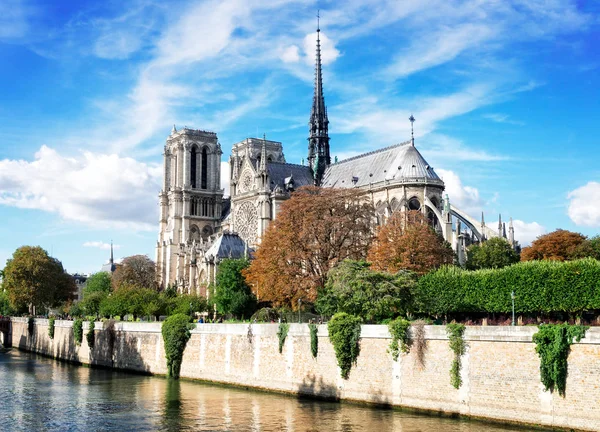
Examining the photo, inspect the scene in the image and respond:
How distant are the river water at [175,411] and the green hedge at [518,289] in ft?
35.0

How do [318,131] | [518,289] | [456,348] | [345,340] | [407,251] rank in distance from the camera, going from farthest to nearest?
[318,131], [407,251], [518,289], [345,340], [456,348]

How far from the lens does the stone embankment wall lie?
24.8 metres

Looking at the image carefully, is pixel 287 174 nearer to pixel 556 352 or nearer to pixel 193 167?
pixel 193 167

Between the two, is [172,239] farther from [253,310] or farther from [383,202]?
[253,310]

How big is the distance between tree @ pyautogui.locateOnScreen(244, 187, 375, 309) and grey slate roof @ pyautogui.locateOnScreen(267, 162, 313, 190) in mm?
41147

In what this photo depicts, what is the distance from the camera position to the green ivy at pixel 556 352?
24.9 metres

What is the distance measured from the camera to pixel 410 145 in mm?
82062

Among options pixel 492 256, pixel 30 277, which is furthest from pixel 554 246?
pixel 30 277

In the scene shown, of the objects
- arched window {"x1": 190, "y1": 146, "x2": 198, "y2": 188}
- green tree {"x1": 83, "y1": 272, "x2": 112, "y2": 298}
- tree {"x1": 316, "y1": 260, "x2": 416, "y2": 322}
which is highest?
arched window {"x1": 190, "y1": 146, "x2": 198, "y2": 188}

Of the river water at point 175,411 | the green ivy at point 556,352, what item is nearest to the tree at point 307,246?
the river water at point 175,411

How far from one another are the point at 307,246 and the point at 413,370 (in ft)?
62.9

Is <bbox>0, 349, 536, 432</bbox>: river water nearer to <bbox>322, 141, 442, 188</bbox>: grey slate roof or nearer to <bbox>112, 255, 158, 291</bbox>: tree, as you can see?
<bbox>322, 141, 442, 188</bbox>: grey slate roof

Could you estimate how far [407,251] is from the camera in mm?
49438

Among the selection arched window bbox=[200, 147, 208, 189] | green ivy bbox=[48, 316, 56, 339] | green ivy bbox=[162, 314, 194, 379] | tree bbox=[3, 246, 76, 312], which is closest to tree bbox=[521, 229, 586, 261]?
green ivy bbox=[162, 314, 194, 379]
